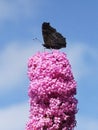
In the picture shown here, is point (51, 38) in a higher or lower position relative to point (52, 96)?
higher

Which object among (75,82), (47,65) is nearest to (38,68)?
(47,65)

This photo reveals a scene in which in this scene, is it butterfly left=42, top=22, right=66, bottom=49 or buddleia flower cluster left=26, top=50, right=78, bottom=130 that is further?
butterfly left=42, top=22, right=66, bottom=49

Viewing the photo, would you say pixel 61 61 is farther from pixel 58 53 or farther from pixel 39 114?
pixel 39 114

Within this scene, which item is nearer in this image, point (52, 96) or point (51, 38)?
point (52, 96)

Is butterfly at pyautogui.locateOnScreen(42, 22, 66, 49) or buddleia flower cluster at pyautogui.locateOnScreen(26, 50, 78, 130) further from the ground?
butterfly at pyautogui.locateOnScreen(42, 22, 66, 49)

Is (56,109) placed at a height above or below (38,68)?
below
